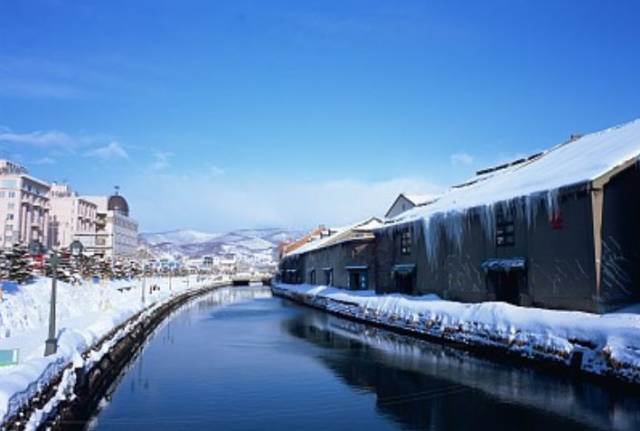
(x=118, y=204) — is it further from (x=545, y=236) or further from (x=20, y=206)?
(x=545, y=236)

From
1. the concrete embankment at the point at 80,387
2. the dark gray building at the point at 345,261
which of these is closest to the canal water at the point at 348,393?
the concrete embankment at the point at 80,387

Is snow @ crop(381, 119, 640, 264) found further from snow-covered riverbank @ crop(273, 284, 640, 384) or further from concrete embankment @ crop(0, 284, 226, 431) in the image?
concrete embankment @ crop(0, 284, 226, 431)

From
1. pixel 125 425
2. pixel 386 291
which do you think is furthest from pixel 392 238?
pixel 125 425

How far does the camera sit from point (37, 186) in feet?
309

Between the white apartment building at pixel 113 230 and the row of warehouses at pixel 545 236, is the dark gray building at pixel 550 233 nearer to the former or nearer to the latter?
the row of warehouses at pixel 545 236

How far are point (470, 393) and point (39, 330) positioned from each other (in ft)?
49.0

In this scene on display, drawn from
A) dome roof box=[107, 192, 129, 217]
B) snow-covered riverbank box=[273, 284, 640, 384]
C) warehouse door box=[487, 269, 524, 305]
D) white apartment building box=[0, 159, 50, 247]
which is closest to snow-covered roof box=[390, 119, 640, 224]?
warehouse door box=[487, 269, 524, 305]

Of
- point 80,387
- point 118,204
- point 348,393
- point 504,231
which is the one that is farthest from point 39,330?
point 118,204

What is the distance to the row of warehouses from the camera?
1962 cm

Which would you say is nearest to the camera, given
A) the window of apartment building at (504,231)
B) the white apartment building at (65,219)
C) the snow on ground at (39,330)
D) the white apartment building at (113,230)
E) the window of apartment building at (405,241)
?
the snow on ground at (39,330)

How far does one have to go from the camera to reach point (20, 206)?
86.9m

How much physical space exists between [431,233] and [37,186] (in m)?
82.7

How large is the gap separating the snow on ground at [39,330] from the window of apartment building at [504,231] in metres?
16.6

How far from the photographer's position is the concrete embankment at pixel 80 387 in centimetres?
985
